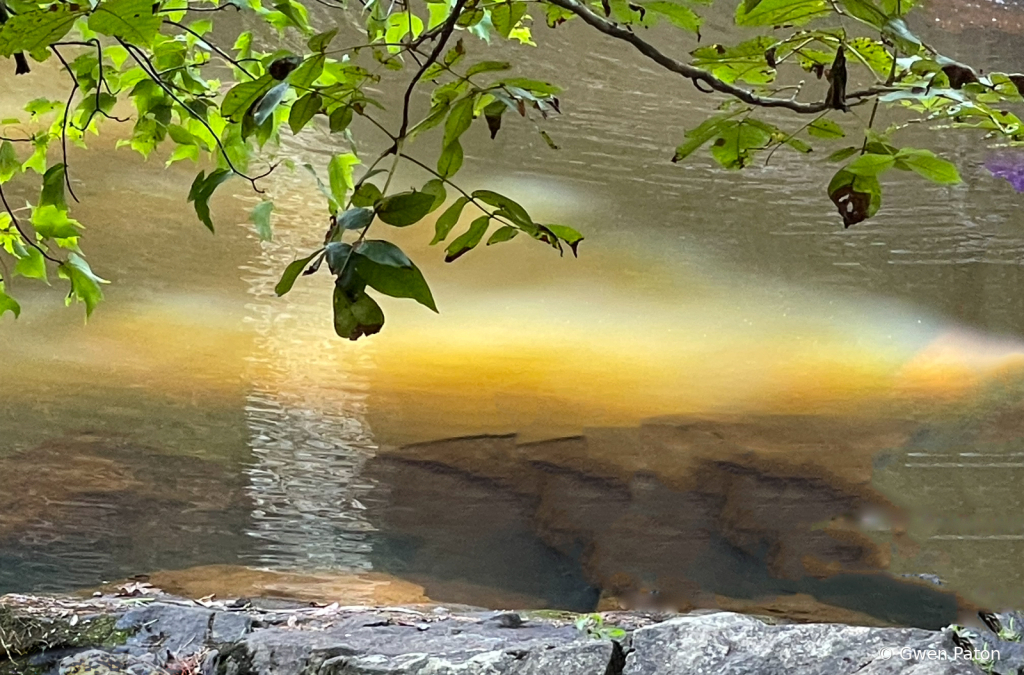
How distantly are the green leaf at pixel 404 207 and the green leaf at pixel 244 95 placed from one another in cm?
13

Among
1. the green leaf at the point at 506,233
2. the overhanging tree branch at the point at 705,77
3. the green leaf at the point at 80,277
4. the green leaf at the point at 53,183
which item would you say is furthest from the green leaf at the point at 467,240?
the green leaf at the point at 80,277

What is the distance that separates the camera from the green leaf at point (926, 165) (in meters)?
0.38

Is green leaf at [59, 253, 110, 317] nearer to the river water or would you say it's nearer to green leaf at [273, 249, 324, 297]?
Answer: green leaf at [273, 249, 324, 297]

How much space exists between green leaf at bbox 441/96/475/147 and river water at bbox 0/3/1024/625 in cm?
123

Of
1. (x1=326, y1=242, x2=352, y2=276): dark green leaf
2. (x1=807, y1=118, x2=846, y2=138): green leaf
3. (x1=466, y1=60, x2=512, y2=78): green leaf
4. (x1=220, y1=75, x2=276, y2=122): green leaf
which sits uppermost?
(x1=807, y1=118, x2=846, y2=138): green leaf

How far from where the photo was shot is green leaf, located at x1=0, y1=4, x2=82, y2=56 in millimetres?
372

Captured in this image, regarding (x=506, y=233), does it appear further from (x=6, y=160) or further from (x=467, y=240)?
(x=6, y=160)

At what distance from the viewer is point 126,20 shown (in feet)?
1.19

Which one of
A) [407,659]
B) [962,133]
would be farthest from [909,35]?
[962,133]

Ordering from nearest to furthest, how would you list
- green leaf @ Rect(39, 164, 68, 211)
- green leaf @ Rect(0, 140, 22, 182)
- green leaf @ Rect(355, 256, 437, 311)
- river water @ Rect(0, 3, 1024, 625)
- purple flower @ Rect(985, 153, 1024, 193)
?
green leaf @ Rect(355, 256, 437, 311) → green leaf @ Rect(39, 164, 68, 211) → green leaf @ Rect(0, 140, 22, 182) → river water @ Rect(0, 3, 1024, 625) → purple flower @ Rect(985, 153, 1024, 193)

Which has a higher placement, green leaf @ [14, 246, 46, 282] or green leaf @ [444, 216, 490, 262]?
green leaf @ [444, 216, 490, 262]

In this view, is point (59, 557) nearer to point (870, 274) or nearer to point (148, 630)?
point (148, 630)

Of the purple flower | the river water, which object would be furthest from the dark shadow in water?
the purple flower

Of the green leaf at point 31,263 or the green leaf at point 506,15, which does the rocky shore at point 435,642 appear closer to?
the green leaf at point 31,263
